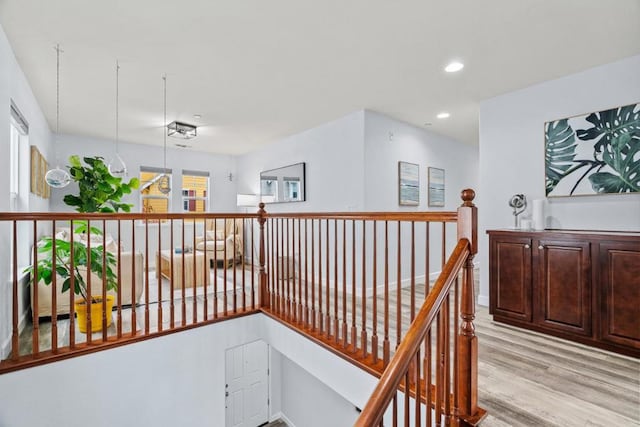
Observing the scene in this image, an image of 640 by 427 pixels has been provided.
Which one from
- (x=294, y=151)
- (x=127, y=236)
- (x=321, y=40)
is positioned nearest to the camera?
(x=321, y=40)

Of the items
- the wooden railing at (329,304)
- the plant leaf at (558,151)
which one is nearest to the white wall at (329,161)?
the wooden railing at (329,304)

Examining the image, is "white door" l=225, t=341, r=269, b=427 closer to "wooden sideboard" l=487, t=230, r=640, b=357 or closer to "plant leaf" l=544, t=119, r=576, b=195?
"wooden sideboard" l=487, t=230, r=640, b=357

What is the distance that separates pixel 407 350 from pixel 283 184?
4846mm

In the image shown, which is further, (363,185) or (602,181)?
(363,185)

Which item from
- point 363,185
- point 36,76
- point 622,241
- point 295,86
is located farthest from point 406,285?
point 36,76

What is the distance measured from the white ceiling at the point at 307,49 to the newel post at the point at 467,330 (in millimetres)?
1499

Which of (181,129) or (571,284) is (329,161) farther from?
(571,284)

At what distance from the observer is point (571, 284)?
2561mm

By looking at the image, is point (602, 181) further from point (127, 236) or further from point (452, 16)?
point (127, 236)

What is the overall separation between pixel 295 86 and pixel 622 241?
3098 millimetres

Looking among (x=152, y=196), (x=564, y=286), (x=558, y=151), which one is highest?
(x=558, y=151)

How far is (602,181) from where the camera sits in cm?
280

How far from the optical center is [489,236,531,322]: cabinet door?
111 inches

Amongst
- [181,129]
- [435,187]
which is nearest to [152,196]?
[181,129]
